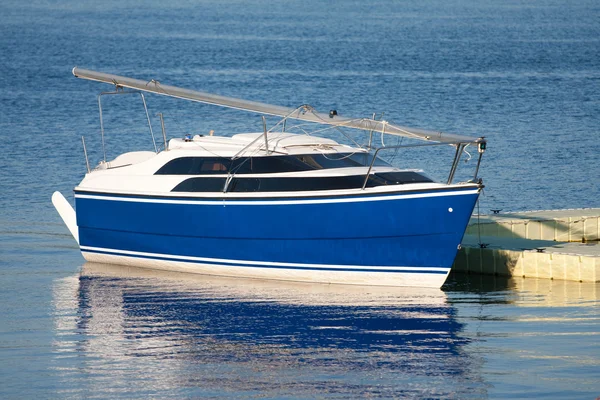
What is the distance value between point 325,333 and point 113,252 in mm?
7234

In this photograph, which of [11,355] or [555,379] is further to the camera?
[11,355]

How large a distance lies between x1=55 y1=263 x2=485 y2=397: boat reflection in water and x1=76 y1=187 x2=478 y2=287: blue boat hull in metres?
0.34

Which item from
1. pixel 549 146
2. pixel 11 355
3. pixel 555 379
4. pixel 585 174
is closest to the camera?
pixel 555 379

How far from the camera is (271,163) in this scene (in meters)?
23.4

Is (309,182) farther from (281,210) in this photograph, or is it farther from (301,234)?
(301,234)

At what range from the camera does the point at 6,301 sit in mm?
22672

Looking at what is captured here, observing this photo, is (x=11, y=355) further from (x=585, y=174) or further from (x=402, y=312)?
(x=585, y=174)

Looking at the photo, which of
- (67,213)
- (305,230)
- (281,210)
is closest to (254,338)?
(305,230)

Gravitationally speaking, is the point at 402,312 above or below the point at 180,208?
below

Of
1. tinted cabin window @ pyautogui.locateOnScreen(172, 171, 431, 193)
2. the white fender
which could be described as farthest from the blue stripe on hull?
the white fender

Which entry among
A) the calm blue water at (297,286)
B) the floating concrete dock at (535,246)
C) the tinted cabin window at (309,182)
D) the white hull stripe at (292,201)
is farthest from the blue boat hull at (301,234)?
the floating concrete dock at (535,246)

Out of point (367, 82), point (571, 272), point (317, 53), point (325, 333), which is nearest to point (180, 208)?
point (325, 333)

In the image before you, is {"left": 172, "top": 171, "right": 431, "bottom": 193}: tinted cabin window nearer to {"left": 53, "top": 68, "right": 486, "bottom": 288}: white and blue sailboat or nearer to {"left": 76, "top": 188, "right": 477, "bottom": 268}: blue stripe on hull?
{"left": 53, "top": 68, "right": 486, "bottom": 288}: white and blue sailboat

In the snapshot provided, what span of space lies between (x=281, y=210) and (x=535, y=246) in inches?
223
